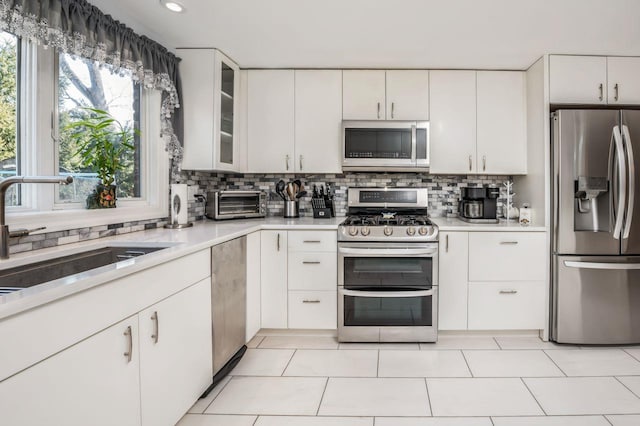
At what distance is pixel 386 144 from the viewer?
3105mm

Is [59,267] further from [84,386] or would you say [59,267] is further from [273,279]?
[273,279]

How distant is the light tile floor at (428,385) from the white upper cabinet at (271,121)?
1.46 metres

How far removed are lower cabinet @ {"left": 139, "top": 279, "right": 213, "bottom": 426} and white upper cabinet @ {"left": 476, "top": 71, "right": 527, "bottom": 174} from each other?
8.10 feet

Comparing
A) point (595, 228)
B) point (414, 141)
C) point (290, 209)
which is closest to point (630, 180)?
point (595, 228)

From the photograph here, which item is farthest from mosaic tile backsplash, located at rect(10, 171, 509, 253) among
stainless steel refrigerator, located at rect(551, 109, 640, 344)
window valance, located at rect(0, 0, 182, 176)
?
stainless steel refrigerator, located at rect(551, 109, 640, 344)

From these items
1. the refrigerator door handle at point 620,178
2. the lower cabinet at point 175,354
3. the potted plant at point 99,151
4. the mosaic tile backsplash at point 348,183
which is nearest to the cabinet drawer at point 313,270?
the mosaic tile backsplash at point 348,183

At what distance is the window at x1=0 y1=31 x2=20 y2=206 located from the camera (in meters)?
1.72

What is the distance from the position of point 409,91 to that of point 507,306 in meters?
1.85

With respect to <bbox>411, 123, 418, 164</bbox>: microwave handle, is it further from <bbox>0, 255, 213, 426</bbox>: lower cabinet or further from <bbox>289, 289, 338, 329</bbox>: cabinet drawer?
<bbox>0, 255, 213, 426</bbox>: lower cabinet

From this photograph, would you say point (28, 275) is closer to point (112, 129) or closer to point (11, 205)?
point (11, 205)

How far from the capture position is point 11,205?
1.78 meters

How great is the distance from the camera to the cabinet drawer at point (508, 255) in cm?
283

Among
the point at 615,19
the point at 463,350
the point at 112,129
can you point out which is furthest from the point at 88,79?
the point at 615,19

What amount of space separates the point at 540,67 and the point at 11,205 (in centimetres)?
345
